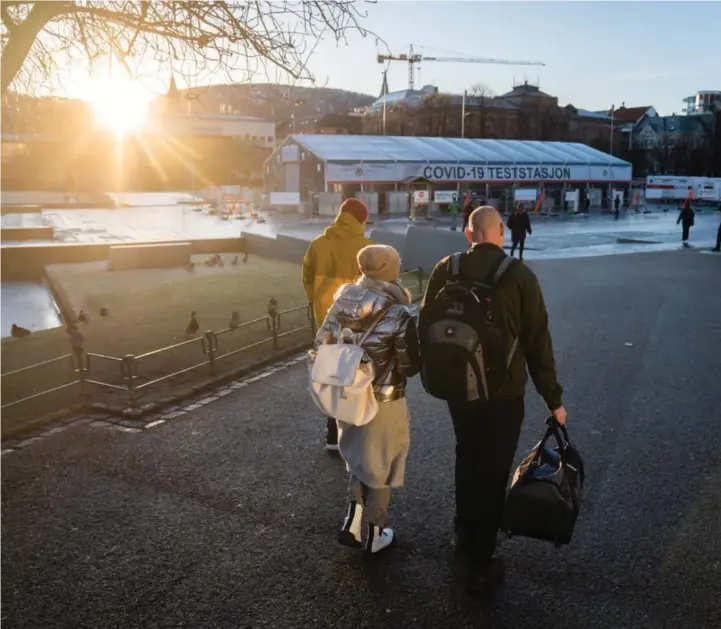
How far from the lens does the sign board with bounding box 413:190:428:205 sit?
138 ft

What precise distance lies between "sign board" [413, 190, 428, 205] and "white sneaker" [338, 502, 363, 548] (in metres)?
39.0

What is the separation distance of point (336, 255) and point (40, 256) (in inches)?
733

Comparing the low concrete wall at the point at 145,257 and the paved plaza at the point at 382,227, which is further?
the paved plaza at the point at 382,227

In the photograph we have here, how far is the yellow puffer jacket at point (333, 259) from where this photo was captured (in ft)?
17.7

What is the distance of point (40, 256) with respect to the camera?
69.5 ft

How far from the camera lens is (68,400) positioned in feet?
23.9

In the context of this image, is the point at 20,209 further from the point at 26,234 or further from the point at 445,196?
the point at 445,196

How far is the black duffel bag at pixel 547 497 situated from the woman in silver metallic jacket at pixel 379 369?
0.74m

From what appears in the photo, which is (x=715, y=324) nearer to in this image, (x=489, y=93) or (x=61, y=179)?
(x=61, y=179)

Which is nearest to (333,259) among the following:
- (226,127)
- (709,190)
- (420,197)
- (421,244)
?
(421,244)

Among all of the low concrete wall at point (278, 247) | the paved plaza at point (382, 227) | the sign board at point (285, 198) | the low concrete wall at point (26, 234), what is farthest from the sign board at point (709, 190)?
the low concrete wall at point (26, 234)

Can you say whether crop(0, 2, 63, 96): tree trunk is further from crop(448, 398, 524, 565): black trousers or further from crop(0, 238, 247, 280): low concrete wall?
crop(0, 238, 247, 280): low concrete wall

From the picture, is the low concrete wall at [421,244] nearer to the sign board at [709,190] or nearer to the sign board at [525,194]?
the sign board at [525,194]

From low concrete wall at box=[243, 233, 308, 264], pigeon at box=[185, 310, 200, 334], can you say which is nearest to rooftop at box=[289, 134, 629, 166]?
low concrete wall at box=[243, 233, 308, 264]
